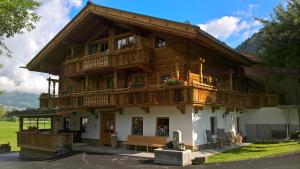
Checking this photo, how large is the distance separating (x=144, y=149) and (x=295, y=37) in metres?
12.7

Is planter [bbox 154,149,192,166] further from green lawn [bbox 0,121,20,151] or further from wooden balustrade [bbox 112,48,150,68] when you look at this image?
green lawn [bbox 0,121,20,151]

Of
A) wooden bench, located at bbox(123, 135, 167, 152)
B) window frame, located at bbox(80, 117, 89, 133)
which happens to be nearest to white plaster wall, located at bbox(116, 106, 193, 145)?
wooden bench, located at bbox(123, 135, 167, 152)

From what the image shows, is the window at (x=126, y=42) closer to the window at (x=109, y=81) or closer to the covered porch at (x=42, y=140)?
the window at (x=109, y=81)

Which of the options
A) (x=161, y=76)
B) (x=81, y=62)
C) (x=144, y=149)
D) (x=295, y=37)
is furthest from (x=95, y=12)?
(x=295, y=37)

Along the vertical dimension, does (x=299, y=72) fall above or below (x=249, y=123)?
above

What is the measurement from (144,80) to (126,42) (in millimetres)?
3210

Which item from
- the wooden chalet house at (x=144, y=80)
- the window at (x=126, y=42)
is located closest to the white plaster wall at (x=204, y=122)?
the wooden chalet house at (x=144, y=80)

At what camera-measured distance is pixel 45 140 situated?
2383 centimetres

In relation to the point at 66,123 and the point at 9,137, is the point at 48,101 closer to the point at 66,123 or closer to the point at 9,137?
the point at 66,123

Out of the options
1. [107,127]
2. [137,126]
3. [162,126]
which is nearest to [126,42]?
[137,126]

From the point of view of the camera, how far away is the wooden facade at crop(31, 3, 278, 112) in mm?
20422

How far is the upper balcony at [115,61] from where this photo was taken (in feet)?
73.9

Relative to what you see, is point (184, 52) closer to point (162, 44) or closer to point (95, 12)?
point (162, 44)

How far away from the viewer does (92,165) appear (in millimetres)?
17766
